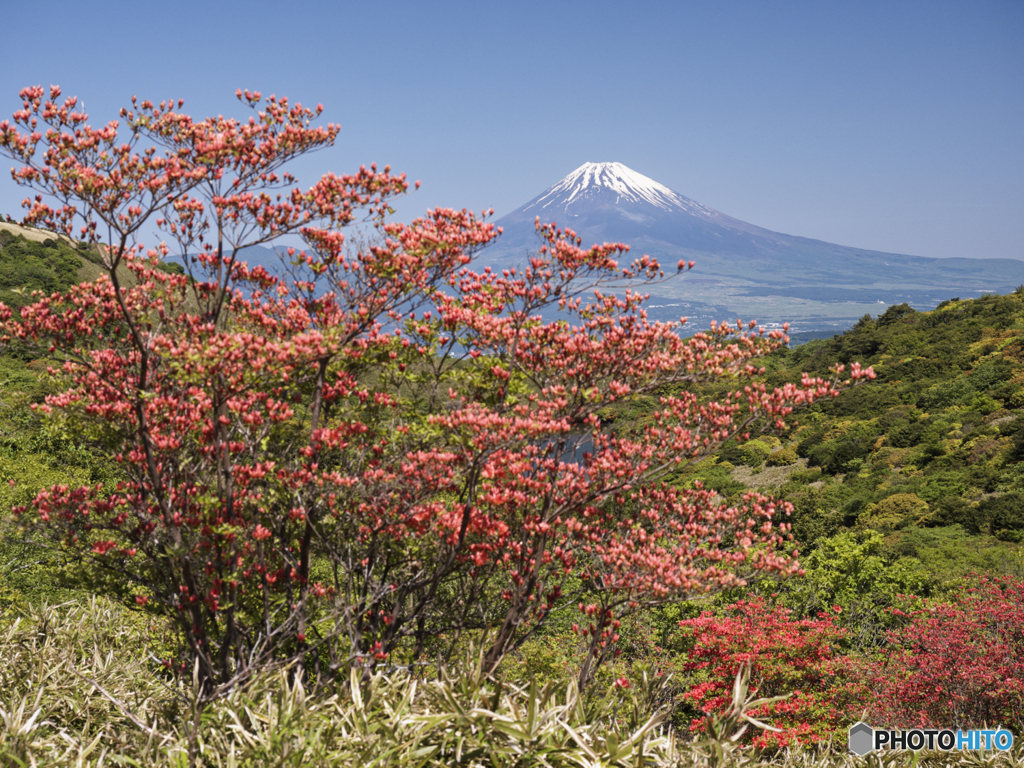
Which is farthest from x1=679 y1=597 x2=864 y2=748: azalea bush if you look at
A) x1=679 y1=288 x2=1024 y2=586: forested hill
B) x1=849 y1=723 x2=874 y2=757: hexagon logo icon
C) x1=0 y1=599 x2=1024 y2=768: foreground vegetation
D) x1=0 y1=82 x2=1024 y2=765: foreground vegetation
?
x1=679 y1=288 x2=1024 y2=586: forested hill

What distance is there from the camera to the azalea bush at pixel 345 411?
20.0 ft

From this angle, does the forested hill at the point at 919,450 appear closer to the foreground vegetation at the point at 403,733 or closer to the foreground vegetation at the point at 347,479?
the foreground vegetation at the point at 347,479

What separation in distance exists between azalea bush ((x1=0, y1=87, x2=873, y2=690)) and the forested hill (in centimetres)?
2114

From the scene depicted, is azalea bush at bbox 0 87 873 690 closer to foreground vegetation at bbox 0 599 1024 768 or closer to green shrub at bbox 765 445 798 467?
foreground vegetation at bbox 0 599 1024 768

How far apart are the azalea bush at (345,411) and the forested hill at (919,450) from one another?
832 inches

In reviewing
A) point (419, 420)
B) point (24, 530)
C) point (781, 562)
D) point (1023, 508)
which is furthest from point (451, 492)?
point (1023, 508)

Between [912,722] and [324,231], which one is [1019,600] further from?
[324,231]

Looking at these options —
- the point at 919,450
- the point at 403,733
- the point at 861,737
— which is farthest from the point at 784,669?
the point at 919,450

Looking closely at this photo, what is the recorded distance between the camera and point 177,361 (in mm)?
5461

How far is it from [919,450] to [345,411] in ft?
157

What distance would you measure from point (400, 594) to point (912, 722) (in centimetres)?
1229

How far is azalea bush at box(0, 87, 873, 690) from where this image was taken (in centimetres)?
610

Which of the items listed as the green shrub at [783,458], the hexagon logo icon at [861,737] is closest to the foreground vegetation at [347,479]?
the hexagon logo icon at [861,737]

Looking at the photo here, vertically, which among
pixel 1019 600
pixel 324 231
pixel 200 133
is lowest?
pixel 1019 600
